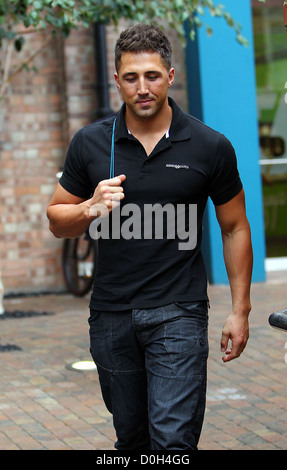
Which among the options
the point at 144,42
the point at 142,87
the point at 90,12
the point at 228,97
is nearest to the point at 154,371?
the point at 142,87

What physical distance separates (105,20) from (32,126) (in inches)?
95.2

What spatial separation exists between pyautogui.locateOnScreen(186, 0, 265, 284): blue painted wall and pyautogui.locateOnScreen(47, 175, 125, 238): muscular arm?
20.7 feet

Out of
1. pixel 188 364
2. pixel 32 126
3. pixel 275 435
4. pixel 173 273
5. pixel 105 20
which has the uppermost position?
pixel 105 20

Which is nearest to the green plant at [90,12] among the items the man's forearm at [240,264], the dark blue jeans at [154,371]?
the man's forearm at [240,264]

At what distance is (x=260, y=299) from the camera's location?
9094 mm

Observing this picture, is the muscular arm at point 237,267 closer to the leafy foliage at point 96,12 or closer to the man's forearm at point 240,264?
the man's forearm at point 240,264

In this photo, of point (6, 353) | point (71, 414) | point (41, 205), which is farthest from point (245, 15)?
point (71, 414)

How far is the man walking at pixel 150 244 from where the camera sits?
3338mm

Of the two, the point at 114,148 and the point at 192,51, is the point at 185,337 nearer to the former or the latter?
the point at 114,148

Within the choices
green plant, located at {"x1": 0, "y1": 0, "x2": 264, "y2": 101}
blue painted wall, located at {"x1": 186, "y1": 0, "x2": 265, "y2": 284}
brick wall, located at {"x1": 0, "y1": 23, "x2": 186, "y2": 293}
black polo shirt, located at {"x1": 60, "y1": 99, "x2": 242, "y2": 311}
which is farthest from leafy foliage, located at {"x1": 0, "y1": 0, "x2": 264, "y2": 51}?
black polo shirt, located at {"x1": 60, "y1": 99, "x2": 242, "y2": 311}

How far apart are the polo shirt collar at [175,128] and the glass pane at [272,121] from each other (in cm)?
723

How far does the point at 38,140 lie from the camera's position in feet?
33.2

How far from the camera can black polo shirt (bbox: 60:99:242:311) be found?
11.0ft

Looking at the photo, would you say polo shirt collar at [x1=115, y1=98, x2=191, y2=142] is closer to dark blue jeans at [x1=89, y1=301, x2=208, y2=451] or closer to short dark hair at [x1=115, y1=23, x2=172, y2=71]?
short dark hair at [x1=115, y1=23, x2=172, y2=71]
